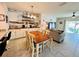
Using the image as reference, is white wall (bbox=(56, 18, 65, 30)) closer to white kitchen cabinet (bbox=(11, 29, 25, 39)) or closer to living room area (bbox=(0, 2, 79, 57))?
living room area (bbox=(0, 2, 79, 57))

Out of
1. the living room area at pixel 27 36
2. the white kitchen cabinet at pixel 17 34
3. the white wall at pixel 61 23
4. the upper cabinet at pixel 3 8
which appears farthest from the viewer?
the white wall at pixel 61 23

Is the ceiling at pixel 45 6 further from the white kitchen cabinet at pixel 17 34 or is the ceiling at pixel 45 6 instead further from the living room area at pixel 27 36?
the white kitchen cabinet at pixel 17 34

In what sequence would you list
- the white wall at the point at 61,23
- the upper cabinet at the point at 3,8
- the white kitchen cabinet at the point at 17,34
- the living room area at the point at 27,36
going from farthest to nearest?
the white wall at the point at 61,23, the white kitchen cabinet at the point at 17,34, the living room area at the point at 27,36, the upper cabinet at the point at 3,8

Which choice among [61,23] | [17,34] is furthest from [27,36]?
[61,23]

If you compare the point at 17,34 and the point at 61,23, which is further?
the point at 61,23

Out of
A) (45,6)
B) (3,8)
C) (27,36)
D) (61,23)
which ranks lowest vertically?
(27,36)

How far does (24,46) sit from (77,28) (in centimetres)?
229

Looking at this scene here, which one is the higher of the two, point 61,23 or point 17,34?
point 61,23

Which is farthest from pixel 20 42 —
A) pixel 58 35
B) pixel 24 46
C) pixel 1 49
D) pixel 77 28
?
pixel 77 28

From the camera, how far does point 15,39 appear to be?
3332 millimetres

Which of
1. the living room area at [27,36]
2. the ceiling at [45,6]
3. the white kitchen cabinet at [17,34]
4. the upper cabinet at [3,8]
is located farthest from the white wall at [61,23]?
the upper cabinet at [3,8]

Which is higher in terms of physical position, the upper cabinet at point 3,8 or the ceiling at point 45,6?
the ceiling at point 45,6

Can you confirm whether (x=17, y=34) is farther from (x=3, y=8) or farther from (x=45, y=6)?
(x=45, y=6)

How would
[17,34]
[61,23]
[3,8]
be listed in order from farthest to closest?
[61,23]
[17,34]
[3,8]
